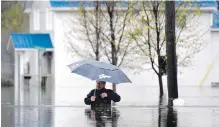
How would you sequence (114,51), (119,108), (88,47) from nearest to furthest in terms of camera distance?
(119,108), (114,51), (88,47)

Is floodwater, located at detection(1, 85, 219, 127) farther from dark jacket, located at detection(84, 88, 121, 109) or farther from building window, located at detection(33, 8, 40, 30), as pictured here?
building window, located at detection(33, 8, 40, 30)

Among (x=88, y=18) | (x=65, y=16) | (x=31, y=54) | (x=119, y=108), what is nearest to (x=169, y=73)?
(x=119, y=108)

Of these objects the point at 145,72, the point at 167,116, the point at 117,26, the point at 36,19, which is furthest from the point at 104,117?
the point at 36,19

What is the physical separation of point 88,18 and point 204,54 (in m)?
9.87

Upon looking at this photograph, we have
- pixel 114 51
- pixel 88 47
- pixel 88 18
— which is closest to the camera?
pixel 114 51

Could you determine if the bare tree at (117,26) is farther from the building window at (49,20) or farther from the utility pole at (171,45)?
the building window at (49,20)

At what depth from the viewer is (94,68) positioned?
1471 cm

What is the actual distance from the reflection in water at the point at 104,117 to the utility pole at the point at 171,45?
4305 millimetres

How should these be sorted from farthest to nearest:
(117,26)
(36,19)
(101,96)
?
1. (36,19)
2. (117,26)
3. (101,96)

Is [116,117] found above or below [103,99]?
below

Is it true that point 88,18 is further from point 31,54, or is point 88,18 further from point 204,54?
point 31,54

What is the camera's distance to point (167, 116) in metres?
15.2

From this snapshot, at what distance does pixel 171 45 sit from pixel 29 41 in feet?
71.8

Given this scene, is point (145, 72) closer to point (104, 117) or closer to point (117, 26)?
point (117, 26)
